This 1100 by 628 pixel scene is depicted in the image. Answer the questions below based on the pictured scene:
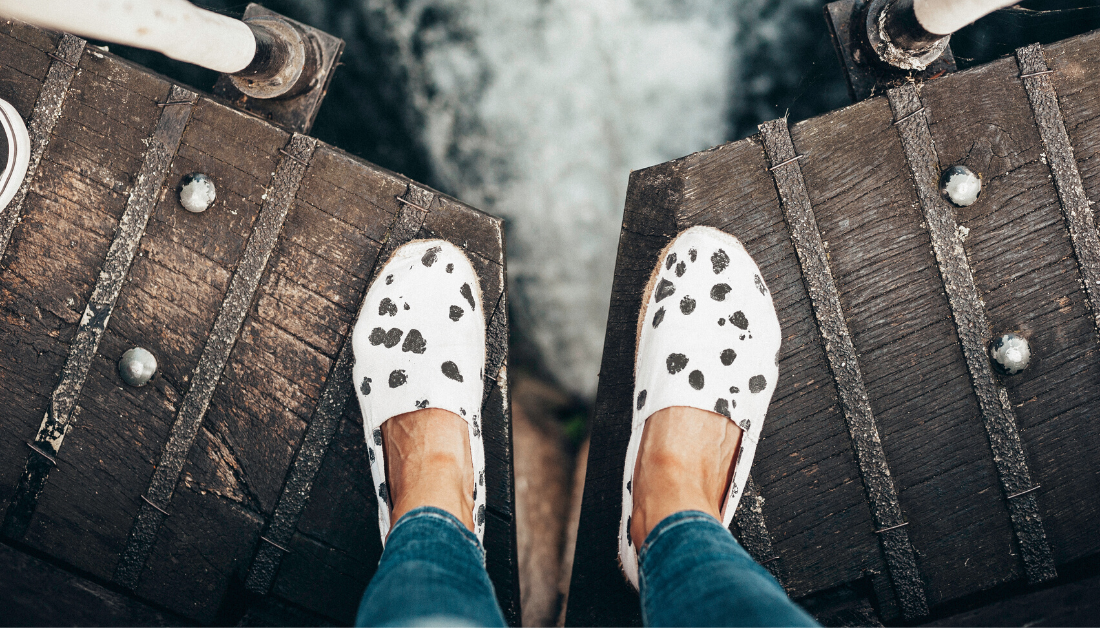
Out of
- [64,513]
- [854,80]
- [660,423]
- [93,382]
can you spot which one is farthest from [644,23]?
[64,513]

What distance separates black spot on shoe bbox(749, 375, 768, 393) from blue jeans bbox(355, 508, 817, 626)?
594 mm

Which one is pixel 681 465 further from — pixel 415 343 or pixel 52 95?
pixel 52 95

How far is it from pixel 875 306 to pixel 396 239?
2.00 metres

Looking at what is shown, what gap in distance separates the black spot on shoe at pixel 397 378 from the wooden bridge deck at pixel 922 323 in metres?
1.18

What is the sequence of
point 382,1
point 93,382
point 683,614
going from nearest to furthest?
1. point 683,614
2. point 93,382
3. point 382,1

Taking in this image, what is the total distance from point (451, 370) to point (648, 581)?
1092mm

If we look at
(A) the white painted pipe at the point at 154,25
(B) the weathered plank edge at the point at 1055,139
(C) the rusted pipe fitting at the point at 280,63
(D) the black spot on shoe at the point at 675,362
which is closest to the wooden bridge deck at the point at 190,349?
(C) the rusted pipe fitting at the point at 280,63

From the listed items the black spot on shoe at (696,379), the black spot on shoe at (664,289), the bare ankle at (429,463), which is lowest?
the bare ankle at (429,463)

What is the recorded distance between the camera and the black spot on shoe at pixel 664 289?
7.85 feet

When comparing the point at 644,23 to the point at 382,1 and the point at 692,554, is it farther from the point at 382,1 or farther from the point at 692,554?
the point at 692,554

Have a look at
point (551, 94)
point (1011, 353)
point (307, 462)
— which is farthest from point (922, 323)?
point (307, 462)

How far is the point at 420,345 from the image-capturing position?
7.95 feet

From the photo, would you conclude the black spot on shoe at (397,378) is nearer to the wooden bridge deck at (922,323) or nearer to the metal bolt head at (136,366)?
the metal bolt head at (136,366)

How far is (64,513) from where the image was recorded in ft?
8.16
